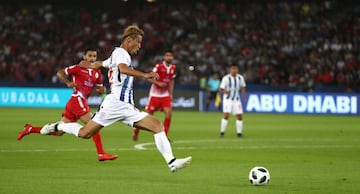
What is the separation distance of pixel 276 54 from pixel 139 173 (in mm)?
31210

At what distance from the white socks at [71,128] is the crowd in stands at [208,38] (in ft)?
89.3

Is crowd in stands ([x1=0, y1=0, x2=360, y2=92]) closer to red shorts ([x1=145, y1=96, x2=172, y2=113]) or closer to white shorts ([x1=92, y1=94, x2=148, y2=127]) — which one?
red shorts ([x1=145, y1=96, x2=172, y2=113])

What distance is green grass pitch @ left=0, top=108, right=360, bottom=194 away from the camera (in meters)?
11.4

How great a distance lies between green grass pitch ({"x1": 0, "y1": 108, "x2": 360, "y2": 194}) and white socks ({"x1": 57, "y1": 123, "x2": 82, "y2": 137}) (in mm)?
640

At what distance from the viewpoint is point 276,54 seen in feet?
144

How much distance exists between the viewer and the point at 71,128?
46.3ft

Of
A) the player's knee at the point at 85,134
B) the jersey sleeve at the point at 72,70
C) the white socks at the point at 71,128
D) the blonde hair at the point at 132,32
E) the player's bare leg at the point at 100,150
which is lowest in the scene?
the player's bare leg at the point at 100,150

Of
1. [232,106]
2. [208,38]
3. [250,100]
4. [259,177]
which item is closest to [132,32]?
[259,177]

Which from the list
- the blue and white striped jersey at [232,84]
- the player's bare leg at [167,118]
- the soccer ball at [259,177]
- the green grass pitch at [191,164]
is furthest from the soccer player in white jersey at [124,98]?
the blue and white striped jersey at [232,84]

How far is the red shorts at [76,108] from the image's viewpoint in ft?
53.4

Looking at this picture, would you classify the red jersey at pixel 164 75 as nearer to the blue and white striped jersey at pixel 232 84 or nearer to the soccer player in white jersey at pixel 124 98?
the blue and white striped jersey at pixel 232 84

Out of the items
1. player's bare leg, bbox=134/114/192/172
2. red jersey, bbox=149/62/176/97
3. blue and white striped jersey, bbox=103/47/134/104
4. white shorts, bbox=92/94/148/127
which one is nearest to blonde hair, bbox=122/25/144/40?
blue and white striped jersey, bbox=103/47/134/104

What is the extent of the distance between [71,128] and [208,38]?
33.0m

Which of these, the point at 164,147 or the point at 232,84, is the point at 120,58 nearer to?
the point at 164,147
